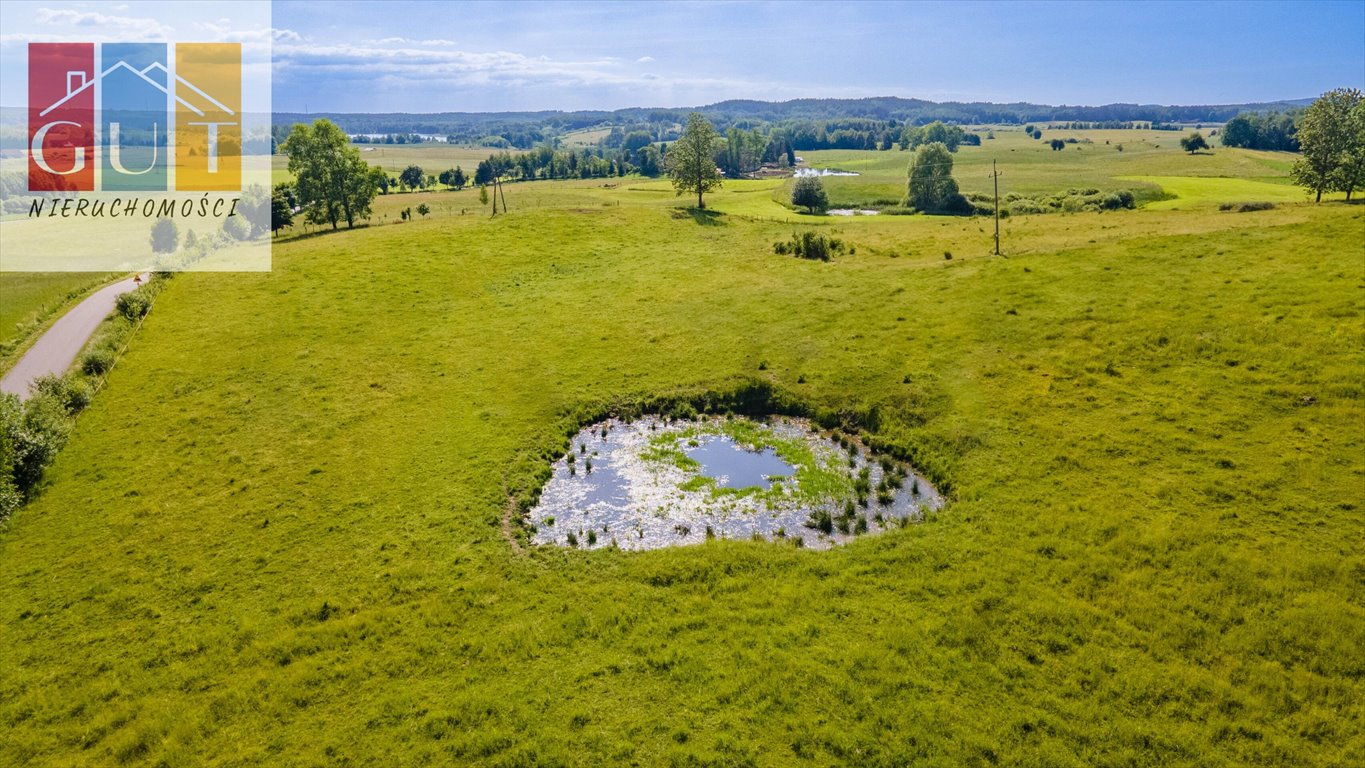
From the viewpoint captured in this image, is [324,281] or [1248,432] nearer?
[1248,432]

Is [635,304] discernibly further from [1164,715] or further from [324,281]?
[1164,715]

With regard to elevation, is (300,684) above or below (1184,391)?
below

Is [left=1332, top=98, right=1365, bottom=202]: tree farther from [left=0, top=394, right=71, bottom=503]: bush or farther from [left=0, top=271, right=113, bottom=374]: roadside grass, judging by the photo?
[left=0, top=271, right=113, bottom=374]: roadside grass

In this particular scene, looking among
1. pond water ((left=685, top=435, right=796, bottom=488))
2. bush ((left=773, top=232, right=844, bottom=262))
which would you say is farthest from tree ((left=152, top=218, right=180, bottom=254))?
pond water ((left=685, top=435, right=796, bottom=488))

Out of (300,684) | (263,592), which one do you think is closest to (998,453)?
(300,684)

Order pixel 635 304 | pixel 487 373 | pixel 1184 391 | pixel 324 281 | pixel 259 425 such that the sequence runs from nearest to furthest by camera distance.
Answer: pixel 1184 391, pixel 259 425, pixel 487 373, pixel 635 304, pixel 324 281

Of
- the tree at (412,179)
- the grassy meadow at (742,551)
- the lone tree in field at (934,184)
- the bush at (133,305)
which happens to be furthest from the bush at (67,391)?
the tree at (412,179)
